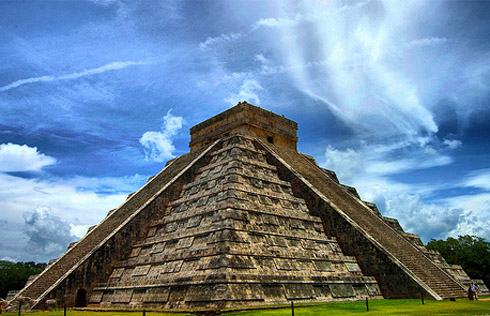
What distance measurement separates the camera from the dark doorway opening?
44.9ft

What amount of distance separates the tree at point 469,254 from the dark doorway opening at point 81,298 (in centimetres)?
2605

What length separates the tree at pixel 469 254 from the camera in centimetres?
2827

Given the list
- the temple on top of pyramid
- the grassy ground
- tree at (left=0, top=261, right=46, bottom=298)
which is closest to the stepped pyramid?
the grassy ground

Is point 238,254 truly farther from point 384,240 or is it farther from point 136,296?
point 384,240

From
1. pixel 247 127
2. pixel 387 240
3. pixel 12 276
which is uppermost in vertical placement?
pixel 247 127

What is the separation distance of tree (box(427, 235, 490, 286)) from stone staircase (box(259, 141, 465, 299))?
14574 mm

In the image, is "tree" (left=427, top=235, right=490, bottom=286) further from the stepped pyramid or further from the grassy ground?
the grassy ground

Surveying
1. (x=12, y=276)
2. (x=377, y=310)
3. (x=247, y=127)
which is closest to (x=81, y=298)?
(x=377, y=310)

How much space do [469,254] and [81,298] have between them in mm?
27465

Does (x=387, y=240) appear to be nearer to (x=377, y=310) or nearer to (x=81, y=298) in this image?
(x=377, y=310)

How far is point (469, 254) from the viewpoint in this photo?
2962cm

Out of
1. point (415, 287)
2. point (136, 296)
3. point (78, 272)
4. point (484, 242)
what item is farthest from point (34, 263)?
point (484, 242)

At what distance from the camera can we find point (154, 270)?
1309 cm

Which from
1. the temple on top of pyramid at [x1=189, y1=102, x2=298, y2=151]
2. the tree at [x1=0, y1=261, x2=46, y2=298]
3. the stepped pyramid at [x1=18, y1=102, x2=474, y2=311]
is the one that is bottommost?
the tree at [x1=0, y1=261, x2=46, y2=298]
